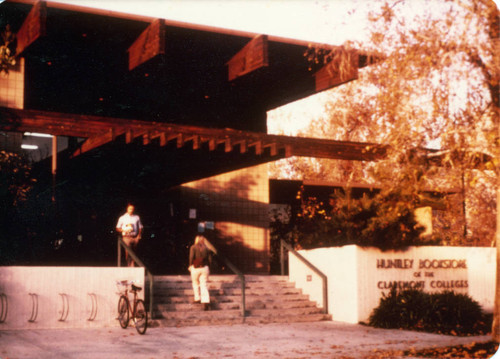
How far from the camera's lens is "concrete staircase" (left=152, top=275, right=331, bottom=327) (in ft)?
51.1

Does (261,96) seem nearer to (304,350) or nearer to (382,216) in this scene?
(382,216)

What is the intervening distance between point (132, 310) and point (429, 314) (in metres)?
6.67

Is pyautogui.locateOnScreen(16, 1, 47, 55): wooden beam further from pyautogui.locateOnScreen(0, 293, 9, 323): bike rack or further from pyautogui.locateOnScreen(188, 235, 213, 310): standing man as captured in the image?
pyautogui.locateOnScreen(188, 235, 213, 310): standing man

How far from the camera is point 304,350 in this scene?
12328 millimetres

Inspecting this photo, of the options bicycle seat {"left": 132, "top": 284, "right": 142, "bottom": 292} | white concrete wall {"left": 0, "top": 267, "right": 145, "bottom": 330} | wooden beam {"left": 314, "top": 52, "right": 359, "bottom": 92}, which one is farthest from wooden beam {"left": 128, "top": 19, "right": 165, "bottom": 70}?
bicycle seat {"left": 132, "top": 284, "right": 142, "bottom": 292}

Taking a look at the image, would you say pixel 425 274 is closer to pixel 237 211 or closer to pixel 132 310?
pixel 237 211

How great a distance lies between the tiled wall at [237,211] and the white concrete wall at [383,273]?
3.99 meters

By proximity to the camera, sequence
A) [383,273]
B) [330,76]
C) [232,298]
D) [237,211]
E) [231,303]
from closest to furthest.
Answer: [231,303], [383,273], [232,298], [330,76], [237,211]

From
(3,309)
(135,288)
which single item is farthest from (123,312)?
(3,309)

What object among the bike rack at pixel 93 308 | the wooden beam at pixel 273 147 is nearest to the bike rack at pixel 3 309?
the bike rack at pixel 93 308

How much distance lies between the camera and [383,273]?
17.0 m

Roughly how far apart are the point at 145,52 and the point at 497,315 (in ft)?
33.6

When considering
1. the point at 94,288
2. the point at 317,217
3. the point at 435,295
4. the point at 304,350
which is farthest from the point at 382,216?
the point at 317,217

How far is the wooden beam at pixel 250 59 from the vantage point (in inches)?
708
